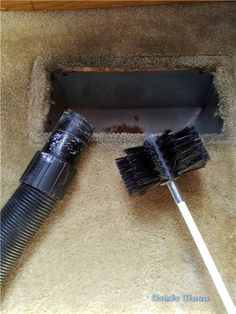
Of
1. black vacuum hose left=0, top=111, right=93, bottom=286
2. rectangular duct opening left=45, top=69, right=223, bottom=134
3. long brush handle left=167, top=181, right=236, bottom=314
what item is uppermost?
rectangular duct opening left=45, top=69, right=223, bottom=134

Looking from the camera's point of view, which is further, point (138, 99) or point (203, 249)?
point (138, 99)

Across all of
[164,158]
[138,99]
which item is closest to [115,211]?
[164,158]

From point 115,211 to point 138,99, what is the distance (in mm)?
341

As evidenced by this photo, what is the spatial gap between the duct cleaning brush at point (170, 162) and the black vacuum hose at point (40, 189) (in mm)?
112

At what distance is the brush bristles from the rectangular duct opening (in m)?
0.18

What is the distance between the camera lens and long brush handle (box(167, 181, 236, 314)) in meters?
0.61

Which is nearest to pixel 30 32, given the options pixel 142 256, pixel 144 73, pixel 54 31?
pixel 54 31

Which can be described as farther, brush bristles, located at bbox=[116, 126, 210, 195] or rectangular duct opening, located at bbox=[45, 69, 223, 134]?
rectangular duct opening, located at bbox=[45, 69, 223, 134]

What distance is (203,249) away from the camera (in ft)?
2.05

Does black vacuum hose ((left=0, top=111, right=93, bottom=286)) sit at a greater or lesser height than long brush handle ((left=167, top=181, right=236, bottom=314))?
greater

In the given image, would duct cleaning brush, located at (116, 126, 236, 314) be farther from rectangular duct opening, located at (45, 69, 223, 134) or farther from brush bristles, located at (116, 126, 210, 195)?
rectangular duct opening, located at (45, 69, 223, 134)

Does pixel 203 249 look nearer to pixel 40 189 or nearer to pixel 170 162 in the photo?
pixel 170 162

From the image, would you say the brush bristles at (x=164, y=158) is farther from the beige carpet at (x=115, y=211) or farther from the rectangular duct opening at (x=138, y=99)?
the rectangular duct opening at (x=138, y=99)

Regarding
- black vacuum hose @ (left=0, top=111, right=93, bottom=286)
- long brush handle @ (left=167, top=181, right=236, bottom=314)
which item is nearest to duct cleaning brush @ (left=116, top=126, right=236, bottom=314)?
long brush handle @ (left=167, top=181, right=236, bottom=314)
